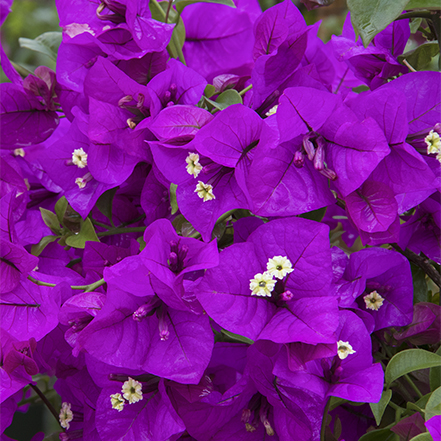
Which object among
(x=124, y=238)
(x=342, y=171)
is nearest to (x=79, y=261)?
(x=124, y=238)

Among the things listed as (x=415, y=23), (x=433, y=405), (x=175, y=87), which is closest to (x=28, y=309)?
(x=175, y=87)

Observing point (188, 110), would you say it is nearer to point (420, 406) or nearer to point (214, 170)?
point (214, 170)

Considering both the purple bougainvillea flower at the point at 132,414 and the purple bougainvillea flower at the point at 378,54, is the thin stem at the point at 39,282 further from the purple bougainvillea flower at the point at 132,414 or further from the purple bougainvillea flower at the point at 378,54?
the purple bougainvillea flower at the point at 378,54

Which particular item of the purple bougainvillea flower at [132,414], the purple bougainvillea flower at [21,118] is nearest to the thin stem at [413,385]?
the purple bougainvillea flower at [132,414]

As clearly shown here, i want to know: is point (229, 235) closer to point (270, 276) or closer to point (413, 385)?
point (270, 276)

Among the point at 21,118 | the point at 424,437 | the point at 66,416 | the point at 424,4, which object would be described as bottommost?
the point at 66,416
